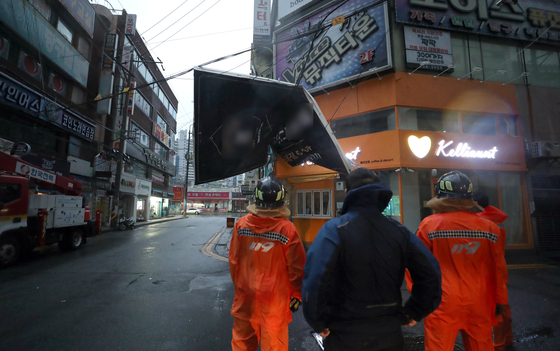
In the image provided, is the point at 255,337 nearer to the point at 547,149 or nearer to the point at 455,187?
the point at 455,187

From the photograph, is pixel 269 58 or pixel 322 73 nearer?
pixel 322 73

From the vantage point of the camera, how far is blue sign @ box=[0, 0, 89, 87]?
11680 millimetres

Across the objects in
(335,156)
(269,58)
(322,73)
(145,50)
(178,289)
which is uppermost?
(145,50)

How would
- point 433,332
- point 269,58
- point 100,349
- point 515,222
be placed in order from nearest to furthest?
point 433,332
point 100,349
point 515,222
point 269,58

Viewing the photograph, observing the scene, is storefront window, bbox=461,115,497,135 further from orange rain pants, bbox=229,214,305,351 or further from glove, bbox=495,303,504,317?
orange rain pants, bbox=229,214,305,351

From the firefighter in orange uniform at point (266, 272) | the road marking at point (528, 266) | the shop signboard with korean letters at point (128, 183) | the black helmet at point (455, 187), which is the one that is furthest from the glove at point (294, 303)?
the shop signboard with korean letters at point (128, 183)

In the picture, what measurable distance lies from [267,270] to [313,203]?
741 centimetres

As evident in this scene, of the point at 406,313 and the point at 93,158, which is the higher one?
the point at 93,158

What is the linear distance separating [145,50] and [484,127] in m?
30.4

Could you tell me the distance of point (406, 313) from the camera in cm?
179

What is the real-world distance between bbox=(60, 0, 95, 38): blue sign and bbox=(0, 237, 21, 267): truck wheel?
14762mm

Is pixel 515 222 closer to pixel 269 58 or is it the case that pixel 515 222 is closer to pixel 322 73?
pixel 322 73

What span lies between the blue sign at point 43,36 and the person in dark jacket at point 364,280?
57.0 feet

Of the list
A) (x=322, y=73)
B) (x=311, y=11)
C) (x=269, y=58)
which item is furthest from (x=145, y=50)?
(x=322, y=73)
